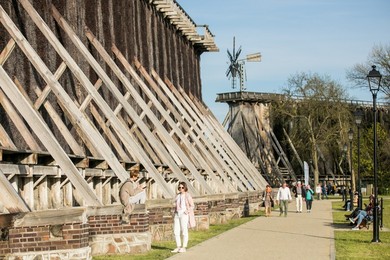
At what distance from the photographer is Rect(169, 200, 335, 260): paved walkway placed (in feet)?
62.7

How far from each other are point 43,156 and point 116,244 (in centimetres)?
220

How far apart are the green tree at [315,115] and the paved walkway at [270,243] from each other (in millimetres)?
41393

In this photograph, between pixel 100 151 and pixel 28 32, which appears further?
pixel 28 32

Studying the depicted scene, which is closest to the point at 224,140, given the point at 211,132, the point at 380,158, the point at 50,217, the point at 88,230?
the point at 211,132

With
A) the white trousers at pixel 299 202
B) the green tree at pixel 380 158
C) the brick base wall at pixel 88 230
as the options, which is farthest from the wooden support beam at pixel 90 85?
the green tree at pixel 380 158

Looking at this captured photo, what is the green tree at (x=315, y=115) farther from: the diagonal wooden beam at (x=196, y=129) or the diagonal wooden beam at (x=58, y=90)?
the diagonal wooden beam at (x=58, y=90)

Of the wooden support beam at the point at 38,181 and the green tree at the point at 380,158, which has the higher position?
the green tree at the point at 380,158

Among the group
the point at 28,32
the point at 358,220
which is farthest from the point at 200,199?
the point at 28,32

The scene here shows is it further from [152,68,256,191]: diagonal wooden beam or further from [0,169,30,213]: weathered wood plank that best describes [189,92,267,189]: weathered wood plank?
[0,169,30,213]: weathered wood plank

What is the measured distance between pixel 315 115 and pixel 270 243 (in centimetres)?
5150

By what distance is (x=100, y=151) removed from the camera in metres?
20.0

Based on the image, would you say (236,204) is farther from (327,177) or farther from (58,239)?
(327,177)

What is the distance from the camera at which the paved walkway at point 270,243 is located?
752 inches

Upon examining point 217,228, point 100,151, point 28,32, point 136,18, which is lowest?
point 217,228
